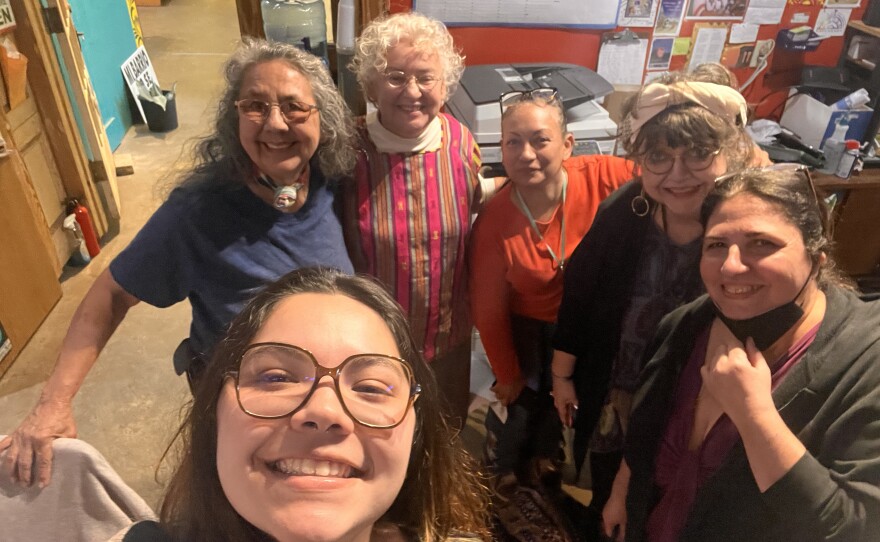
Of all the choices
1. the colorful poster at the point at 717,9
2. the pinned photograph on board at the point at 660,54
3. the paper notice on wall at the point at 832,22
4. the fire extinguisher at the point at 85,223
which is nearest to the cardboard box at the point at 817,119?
the paper notice on wall at the point at 832,22

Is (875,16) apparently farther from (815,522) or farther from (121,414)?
(121,414)

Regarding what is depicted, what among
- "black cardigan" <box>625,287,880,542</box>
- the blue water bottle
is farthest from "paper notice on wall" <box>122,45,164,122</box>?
"black cardigan" <box>625,287,880,542</box>

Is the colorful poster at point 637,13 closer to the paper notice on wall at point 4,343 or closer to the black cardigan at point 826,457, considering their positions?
the black cardigan at point 826,457

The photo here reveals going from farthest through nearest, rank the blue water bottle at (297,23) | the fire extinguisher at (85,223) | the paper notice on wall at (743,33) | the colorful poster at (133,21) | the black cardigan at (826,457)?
1. the colorful poster at (133,21)
2. the fire extinguisher at (85,223)
3. the paper notice on wall at (743,33)
4. the blue water bottle at (297,23)
5. the black cardigan at (826,457)

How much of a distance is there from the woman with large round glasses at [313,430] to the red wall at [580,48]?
1899 mm

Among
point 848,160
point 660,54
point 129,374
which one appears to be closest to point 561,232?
point 660,54

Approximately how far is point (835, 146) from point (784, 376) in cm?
218

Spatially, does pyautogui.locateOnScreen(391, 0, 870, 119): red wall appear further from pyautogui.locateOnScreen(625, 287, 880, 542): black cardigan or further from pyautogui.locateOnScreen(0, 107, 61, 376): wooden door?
pyautogui.locateOnScreen(625, 287, 880, 542): black cardigan

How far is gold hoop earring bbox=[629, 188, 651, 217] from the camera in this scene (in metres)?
1.34

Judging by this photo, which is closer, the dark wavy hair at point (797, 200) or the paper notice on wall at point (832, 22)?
the dark wavy hair at point (797, 200)

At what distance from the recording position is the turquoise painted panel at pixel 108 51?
412 centimetres

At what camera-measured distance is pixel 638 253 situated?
137 cm

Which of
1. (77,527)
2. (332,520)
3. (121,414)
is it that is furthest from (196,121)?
(332,520)

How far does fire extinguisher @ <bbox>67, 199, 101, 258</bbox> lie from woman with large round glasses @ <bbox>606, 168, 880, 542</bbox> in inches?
132
